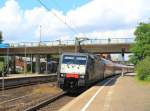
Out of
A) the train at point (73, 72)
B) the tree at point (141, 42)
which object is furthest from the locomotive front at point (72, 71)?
the tree at point (141, 42)

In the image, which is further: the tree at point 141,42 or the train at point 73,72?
the tree at point 141,42

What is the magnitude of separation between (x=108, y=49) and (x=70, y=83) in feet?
159

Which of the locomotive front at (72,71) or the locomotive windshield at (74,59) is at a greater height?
the locomotive windshield at (74,59)

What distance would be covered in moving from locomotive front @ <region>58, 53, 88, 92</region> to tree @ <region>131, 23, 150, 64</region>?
27742mm

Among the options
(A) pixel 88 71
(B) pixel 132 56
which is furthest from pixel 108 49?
(A) pixel 88 71

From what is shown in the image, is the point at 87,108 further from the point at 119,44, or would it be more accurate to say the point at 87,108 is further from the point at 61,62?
the point at 119,44

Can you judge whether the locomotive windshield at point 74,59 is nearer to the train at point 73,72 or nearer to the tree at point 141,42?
the train at point 73,72

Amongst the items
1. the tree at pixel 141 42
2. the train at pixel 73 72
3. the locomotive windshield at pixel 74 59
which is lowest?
the train at pixel 73 72

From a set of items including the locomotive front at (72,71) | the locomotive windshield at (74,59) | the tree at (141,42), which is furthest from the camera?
the tree at (141,42)

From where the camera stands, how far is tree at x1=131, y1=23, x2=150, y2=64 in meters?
59.0

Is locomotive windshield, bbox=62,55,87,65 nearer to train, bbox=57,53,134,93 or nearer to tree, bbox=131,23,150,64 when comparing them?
train, bbox=57,53,134,93

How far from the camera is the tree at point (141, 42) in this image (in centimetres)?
5903

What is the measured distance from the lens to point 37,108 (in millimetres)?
20297

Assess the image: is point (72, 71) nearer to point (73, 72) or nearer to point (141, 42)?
point (73, 72)
